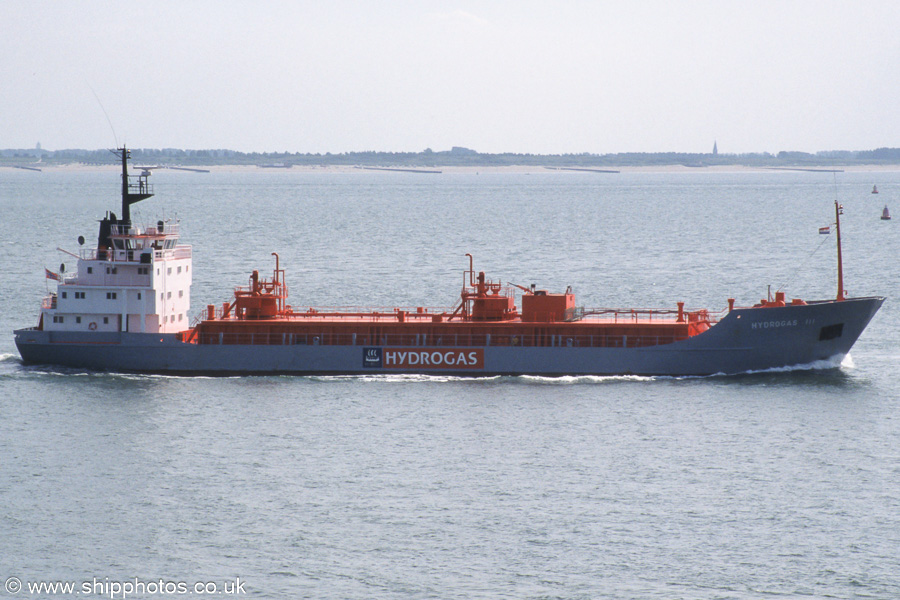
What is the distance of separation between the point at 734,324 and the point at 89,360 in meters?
27.3

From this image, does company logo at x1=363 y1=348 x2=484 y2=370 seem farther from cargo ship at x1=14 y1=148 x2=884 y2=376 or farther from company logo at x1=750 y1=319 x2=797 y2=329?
company logo at x1=750 y1=319 x2=797 y2=329

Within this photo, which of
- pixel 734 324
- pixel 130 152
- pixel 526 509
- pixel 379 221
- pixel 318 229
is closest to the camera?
pixel 526 509

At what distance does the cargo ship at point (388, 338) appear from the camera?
47219 mm

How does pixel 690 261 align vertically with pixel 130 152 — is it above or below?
below

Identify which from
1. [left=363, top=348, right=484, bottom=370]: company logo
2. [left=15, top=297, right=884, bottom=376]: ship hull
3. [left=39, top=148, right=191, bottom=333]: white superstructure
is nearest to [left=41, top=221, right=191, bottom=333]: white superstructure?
[left=39, top=148, right=191, bottom=333]: white superstructure

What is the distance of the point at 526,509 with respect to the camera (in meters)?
32.1

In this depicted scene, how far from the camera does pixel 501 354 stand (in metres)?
47.7

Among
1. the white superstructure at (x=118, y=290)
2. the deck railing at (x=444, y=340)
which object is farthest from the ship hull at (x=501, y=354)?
the white superstructure at (x=118, y=290)

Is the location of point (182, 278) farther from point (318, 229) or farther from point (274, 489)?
point (318, 229)

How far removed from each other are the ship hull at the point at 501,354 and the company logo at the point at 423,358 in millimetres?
42

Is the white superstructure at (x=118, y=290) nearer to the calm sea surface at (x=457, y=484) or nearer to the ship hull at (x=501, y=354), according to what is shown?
the ship hull at (x=501, y=354)

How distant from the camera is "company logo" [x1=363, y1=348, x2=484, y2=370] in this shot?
157ft

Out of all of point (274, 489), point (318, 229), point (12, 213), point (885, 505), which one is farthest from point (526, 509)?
point (12, 213)

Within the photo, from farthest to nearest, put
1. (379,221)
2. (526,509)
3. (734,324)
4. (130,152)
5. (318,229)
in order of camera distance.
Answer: (379,221), (318,229), (130,152), (734,324), (526,509)
